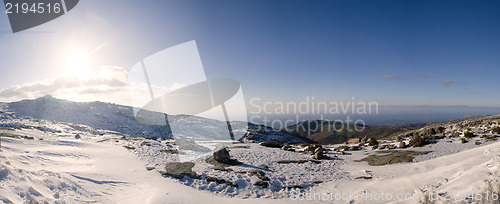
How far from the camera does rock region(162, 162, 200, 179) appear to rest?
525 inches

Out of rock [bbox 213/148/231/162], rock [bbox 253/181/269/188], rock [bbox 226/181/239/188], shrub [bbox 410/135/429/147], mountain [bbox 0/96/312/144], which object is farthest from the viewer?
mountain [bbox 0/96/312/144]

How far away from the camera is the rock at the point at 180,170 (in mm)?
13347

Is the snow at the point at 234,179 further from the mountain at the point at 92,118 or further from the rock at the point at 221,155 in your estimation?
the mountain at the point at 92,118

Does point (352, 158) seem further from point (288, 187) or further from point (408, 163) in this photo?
Result: point (288, 187)

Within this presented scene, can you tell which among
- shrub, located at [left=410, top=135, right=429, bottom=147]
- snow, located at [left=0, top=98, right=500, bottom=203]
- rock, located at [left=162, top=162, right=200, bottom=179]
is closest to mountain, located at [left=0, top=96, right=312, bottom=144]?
shrub, located at [left=410, top=135, right=429, bottom=147]

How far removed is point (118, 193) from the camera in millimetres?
9414

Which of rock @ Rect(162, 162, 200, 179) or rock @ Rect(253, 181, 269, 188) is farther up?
rock @ Rect(162, 162, 200, 179)

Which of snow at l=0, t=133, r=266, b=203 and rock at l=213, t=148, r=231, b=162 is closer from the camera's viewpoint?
snow at l=0, t=133, r=266, b=203

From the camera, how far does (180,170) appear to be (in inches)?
565

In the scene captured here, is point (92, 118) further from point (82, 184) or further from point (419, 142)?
point (419, 142)

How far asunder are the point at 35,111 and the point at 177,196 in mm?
81470

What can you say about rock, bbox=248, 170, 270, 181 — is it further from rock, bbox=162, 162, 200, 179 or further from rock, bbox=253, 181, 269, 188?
rock, bbox=162, 162, 200, 179

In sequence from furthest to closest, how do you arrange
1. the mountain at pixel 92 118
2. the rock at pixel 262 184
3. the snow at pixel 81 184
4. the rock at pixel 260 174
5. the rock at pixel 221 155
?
the mountain at pixel 92 118 < the rock at pixel 221 155 < the rock at pixel 260 174 < the rock at pixel 262 184 < the snow at pixel 81 184

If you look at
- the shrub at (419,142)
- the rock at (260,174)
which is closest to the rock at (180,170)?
the rock at (260,174)
